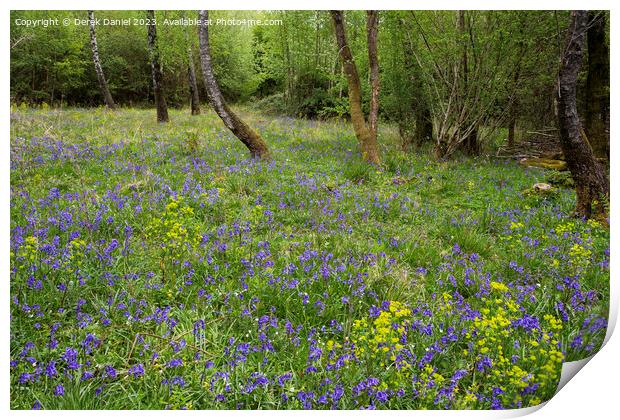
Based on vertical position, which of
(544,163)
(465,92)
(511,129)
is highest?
(465,92)

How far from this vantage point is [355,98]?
7930 mm

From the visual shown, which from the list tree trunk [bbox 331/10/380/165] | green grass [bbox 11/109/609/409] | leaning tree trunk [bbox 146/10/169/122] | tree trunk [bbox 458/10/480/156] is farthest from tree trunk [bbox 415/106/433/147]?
leaning tree trunk [bbox 146/10/169/122]

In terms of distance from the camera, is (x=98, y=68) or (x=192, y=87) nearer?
(x=98, y=68)

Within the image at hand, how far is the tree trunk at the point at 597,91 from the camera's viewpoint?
478cm

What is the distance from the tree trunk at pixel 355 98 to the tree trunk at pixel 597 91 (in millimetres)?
3398

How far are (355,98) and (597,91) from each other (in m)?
3.89

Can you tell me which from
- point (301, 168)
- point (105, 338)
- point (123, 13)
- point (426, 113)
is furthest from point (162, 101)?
point (105, 338)

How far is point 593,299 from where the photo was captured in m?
3.33

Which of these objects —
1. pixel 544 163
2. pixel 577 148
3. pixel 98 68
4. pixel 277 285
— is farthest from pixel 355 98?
pixel 277 285

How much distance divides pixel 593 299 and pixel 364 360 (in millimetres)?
2057

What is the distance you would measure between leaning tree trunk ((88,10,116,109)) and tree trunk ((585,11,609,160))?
17.4ft

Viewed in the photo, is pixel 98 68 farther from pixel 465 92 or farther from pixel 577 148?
pixel 465 92

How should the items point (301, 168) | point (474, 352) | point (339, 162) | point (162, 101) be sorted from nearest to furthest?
1. point (474, 352)
2. point (301, 168)
3. point (339, 162)
4. point (162, 101)

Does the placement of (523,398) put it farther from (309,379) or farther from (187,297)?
(187,297)
